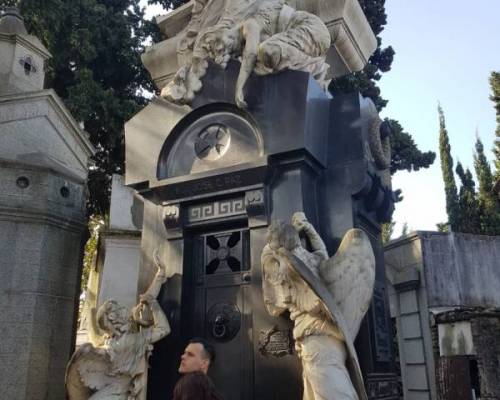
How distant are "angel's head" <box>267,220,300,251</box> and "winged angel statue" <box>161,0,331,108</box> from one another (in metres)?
1.52

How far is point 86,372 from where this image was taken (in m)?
4.48

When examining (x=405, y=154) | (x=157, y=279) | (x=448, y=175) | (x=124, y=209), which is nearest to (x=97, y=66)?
(x=124, y=209)

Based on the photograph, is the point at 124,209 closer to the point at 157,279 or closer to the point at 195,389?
the point at 157,279

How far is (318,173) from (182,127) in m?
1.57

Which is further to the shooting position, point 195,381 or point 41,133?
point 41,133

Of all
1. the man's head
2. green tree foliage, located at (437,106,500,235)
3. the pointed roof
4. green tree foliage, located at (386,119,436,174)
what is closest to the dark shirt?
the man's head

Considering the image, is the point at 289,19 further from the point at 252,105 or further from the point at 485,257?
the point at 485,257

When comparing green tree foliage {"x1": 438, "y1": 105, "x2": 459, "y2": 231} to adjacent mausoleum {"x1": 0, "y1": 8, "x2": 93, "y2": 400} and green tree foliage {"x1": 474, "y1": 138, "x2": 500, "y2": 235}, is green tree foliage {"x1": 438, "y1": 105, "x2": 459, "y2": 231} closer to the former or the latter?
green tree foliage {"x1": 474, "y1": 138, "x2": 500, "y2": 235}

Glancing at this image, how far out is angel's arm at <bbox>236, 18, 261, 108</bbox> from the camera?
520 cm

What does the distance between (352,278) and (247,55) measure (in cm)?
258

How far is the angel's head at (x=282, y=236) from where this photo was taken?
4.18 meters

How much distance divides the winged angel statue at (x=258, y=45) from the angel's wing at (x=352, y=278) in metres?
1.91

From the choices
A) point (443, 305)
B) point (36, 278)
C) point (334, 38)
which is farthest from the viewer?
point (443, 305)

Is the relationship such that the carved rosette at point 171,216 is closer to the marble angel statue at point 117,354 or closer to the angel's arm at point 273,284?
the marble angel statue at point 117,354
